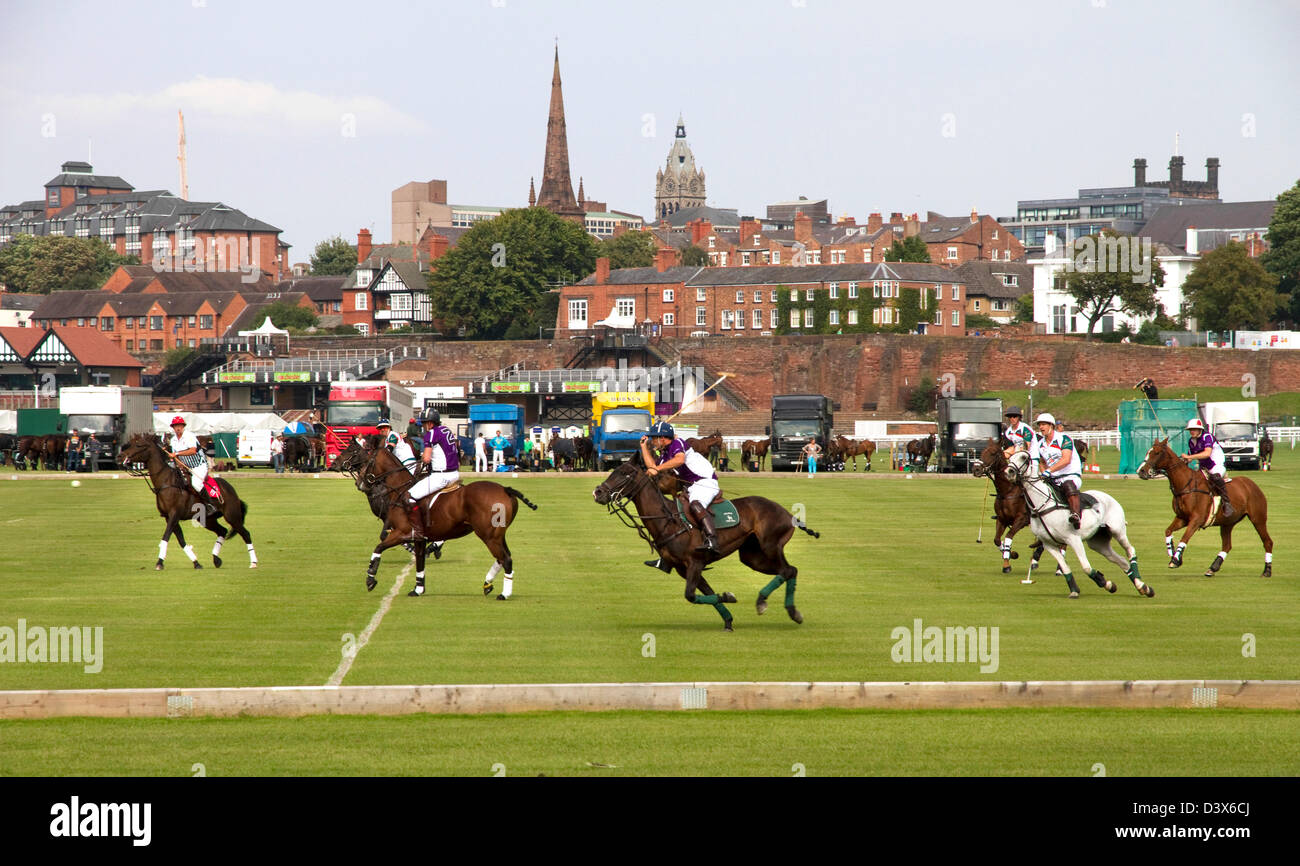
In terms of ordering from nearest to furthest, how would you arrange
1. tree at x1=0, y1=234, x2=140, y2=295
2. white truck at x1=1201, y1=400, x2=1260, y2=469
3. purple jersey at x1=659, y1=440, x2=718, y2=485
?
1. purple jersey at x1=659, y1=440, x2=718, y2=485
2. white truck at x1=1201, y1=400, x2=1260, y2=469
3. tree at x1=0, y1=234, x2=140, y2=295

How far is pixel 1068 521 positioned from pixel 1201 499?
12.4ft

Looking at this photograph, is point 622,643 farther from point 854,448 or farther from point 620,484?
point 854,448

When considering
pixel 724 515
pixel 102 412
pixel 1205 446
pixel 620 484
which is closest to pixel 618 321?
pixel 102 412

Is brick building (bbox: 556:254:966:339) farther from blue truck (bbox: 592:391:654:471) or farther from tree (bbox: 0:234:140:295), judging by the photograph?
tree (bbox: 0:234:140:295)

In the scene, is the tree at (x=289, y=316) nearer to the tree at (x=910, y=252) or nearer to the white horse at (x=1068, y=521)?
the tree at (x=910, y=252)

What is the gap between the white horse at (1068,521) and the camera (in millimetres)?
19797

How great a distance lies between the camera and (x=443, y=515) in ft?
65.7

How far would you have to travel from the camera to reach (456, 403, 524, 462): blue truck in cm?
6794

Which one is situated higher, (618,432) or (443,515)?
(618,432)

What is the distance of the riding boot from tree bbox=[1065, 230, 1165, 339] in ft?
322

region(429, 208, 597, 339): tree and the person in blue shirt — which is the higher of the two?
region(429, 208, 597, 339): tree

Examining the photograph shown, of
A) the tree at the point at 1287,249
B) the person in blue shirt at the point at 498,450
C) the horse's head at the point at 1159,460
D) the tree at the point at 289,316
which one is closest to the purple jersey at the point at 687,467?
the horse's head at the point at 1159,460

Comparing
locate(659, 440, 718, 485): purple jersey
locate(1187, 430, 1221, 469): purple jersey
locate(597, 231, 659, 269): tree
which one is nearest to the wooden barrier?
locate(659, 440, 718, 485): purple jersey
